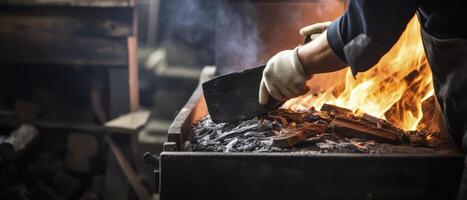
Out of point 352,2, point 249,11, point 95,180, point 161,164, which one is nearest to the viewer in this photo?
point 352,2

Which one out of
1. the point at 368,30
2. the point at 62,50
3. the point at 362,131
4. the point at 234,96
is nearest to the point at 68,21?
the point at 62,50

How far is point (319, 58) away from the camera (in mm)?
2094

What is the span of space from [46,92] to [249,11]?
2.11 metres

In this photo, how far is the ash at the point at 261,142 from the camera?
2137 mm

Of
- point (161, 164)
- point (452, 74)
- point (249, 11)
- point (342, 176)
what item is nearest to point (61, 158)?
point (249, 11)

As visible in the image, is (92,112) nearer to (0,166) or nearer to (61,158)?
(61,158)

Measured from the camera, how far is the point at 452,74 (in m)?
1.91

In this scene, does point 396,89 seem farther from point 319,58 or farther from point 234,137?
point 234,137

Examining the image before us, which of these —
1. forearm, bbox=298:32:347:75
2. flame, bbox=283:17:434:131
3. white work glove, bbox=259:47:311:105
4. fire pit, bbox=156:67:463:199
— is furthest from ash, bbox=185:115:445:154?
flame, bbox=283:17:434:131

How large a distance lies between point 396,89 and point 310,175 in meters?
1.07

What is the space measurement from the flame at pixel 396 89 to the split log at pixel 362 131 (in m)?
0.35

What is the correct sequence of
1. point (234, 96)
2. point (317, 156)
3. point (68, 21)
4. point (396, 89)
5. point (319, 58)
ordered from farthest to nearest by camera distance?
1. point (68, 21)
2. point (396, 89)
3. point (234, 96)
4. point (319, 58)
5. point (317, 156)

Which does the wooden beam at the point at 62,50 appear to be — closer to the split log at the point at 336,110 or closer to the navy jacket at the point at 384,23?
the split log at the point at 336,110

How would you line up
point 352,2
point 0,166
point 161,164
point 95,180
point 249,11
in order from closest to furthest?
→ 1. point 352,2
2. point 161,164
3. point 249,11
4. point 0,166
5. point 95,180
